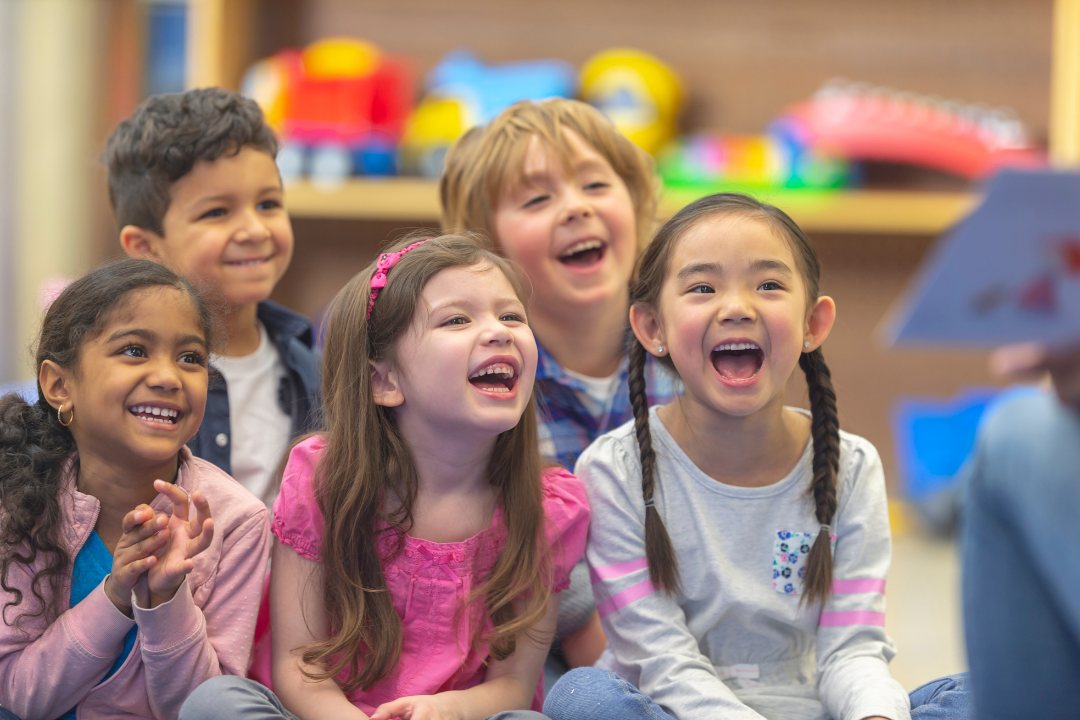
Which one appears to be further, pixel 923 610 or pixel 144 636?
pixel 923 610

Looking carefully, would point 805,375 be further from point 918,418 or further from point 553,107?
point 918,418

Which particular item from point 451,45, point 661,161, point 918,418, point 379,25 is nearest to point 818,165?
point 661,161

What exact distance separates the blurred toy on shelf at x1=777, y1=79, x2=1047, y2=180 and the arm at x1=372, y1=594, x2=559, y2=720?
5.78ft

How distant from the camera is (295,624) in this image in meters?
1.05

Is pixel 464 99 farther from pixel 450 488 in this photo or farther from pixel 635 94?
pixel 450 488

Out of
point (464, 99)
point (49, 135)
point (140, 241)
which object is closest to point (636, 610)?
point (140, 241)

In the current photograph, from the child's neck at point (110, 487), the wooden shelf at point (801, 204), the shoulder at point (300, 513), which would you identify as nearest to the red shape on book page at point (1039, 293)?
the shoulder at point (300, 513)

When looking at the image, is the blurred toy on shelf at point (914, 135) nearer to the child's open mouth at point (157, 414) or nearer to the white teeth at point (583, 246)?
the white teeth at point (583, 246)

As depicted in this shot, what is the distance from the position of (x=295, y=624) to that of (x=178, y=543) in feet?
0.55

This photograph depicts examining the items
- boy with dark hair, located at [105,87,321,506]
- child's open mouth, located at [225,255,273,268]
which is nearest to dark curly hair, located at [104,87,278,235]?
boy with dark hair, located at [105,87,321,506]

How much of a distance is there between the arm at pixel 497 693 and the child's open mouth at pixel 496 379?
0.76 feet

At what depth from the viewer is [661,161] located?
8.46 ft

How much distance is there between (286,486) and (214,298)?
0.84ft

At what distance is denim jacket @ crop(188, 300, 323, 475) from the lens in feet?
4.18
